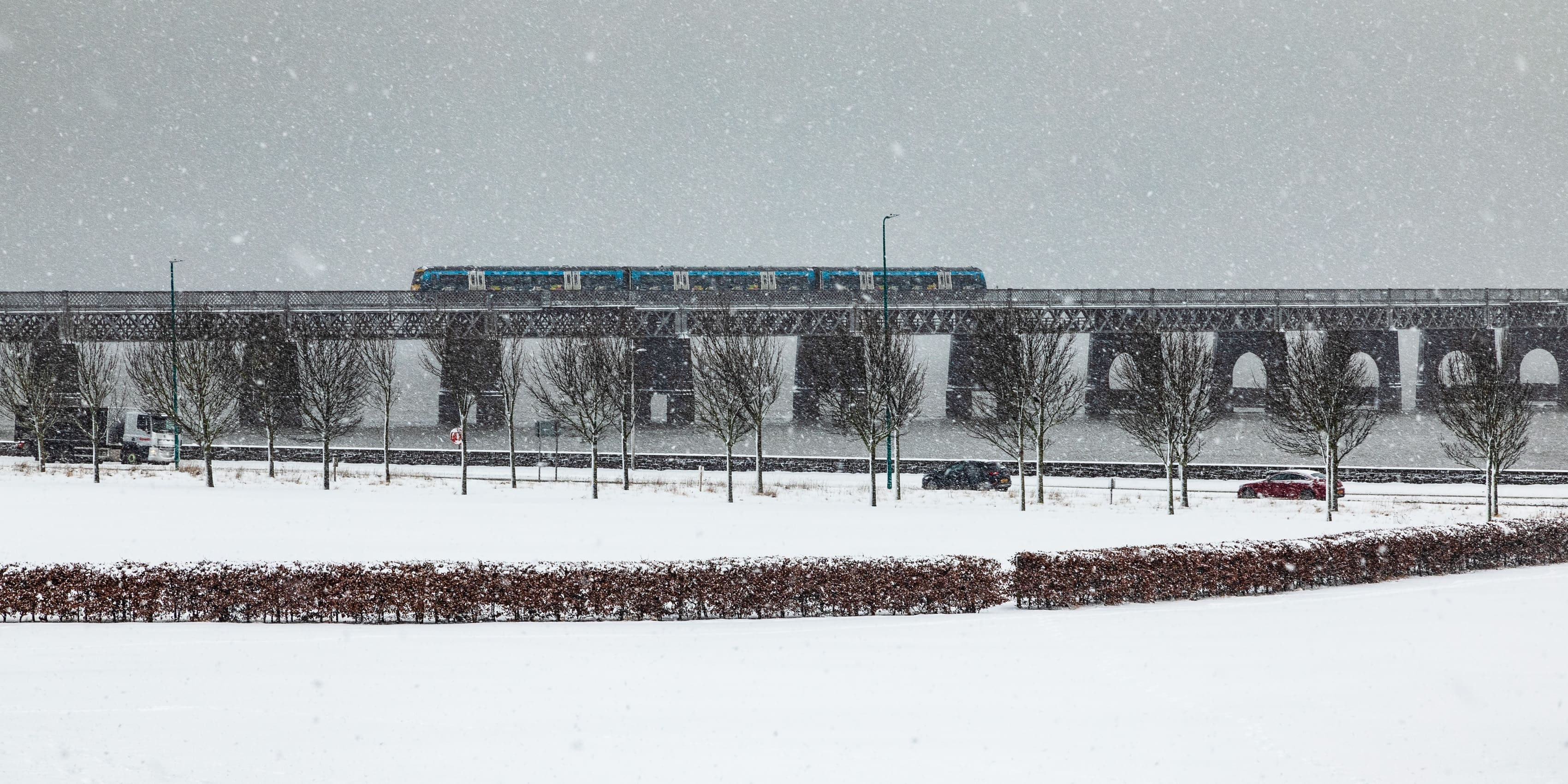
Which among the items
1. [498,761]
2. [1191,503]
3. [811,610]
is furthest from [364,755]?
[1191,503]

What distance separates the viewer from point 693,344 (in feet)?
180

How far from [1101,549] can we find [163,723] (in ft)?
43.9

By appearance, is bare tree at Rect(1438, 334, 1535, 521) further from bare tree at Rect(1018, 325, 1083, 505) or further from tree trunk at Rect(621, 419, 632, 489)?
tree trunk at Rect(621, 419, 632, 489)

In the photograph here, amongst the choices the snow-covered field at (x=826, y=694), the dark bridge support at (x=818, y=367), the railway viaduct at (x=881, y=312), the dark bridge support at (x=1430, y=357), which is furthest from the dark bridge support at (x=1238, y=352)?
the snow-covered field at (x=826, y=694)

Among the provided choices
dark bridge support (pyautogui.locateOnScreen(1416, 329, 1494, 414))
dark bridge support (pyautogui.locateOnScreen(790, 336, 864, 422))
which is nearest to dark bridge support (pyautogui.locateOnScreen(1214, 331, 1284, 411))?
dark bridge support (pyautogui.locateOnScreen(1416, 329, 1494, 414))

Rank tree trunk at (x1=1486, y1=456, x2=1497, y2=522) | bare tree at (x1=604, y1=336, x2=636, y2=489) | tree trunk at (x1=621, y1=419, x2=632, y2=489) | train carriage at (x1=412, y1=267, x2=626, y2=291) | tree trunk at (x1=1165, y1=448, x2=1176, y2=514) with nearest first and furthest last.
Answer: tree trunk at (x1=1486, y1=456, x2=1497, y2=522) → tree trunk at (x1=1165, y1=448, x2=1176, y2=514) → tree trunk at (x1=621, y1=419, x2=632, y2=489) → bare tree at (x1=604, y1=336, x2=636, y2=489) → train carriage at (x1=412, y1=267, x2=626, y2=291)

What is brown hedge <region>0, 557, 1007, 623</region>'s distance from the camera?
15.1m

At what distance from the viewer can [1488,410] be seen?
104ft

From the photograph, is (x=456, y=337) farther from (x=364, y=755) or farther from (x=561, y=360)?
(x=364, y=755)

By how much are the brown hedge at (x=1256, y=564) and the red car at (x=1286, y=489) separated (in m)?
15.3

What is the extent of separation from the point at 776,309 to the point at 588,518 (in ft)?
135

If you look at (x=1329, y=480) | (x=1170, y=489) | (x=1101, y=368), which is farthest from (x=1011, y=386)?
(x=1101, y=368)

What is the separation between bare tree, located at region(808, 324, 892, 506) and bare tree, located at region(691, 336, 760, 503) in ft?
11.1

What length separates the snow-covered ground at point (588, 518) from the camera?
22.2 m
